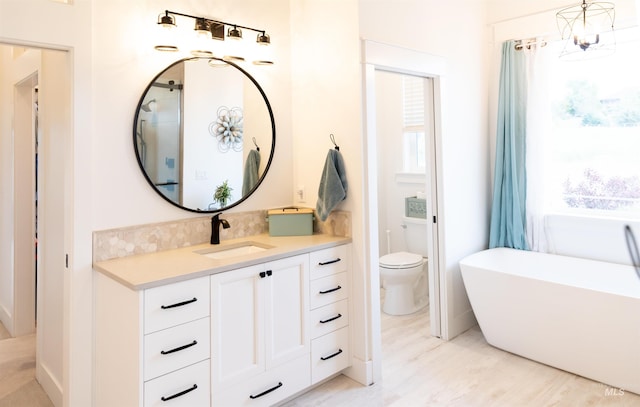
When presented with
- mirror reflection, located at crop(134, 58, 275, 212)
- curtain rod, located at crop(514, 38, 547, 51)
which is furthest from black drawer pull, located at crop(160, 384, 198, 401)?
curtain rod, located at crop(514, 38, 547, 51)

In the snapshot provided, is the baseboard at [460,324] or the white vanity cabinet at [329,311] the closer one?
the white vanity cabinet at [329,311]

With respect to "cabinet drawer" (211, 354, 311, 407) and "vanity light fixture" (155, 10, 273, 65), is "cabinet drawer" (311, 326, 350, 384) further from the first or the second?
"vanity light fixture" (155, 10, 273, 65)

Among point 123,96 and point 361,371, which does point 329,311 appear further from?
point 123,96

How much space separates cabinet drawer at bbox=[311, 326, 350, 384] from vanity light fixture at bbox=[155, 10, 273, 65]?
1.81 m

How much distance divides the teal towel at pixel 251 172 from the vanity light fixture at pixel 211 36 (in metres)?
0.61

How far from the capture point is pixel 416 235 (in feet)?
13.4

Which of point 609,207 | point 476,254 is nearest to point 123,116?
point 476,254

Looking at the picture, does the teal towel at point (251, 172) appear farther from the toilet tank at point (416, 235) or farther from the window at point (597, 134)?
the window at point (597, 134)

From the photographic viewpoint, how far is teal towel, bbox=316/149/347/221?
8.43 feet

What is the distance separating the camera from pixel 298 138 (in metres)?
2.97

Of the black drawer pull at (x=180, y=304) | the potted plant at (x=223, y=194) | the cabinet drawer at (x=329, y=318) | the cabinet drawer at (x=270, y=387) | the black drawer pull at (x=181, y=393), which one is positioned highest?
the potted plant at (x=223, y=194)

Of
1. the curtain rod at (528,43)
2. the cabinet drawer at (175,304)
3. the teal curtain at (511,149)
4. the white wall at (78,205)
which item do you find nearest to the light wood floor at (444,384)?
the white wall at (78,205)

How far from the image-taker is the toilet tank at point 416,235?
4.01 metres

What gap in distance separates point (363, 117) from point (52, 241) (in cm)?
199
